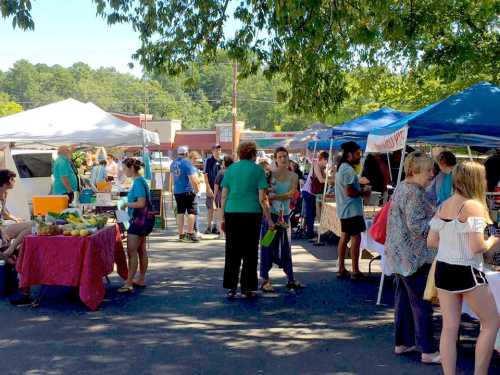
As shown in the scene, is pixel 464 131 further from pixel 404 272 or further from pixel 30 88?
pixel 30 88

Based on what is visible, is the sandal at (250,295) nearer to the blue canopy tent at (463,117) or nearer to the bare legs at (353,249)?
the bare legs at (353,249)

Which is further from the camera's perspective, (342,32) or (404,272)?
(342,32)

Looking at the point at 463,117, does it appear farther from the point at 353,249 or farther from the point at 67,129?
the point at 67,129

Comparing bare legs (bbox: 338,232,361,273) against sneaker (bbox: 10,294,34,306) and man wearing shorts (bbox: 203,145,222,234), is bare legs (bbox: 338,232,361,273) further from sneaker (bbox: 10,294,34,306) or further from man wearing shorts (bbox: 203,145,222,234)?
man wearing shorts (bbox: 203,145,222,234)

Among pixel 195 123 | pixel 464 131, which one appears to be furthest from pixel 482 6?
pixel 195 123

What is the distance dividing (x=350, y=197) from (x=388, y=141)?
40.4 inches

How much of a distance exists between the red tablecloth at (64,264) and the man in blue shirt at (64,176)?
15.0ft

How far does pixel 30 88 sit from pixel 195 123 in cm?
3925

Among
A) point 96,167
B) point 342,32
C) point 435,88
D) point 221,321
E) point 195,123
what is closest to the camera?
point 221,321

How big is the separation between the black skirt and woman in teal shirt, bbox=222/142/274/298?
3216 mm

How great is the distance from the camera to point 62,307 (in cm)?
736

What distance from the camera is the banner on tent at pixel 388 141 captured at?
7160 millimetres

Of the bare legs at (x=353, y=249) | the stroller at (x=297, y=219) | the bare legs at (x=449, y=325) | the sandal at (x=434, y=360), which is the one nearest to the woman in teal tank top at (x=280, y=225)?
the bare legs at (x=353, y=249)

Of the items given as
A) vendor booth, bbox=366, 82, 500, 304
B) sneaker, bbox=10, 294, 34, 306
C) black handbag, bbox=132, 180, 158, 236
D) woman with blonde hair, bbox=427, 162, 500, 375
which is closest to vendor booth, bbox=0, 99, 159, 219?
black handbag, bbox=132, 180, 158, 236
